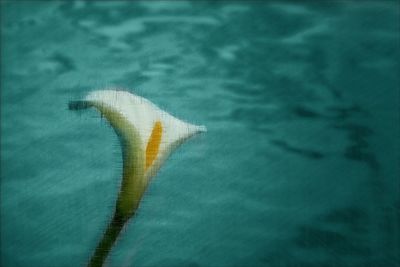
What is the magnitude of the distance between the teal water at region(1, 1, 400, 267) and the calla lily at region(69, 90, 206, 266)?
1177mm

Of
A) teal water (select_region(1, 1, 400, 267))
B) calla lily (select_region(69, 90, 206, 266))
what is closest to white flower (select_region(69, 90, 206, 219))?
calla lily (select_region(69, 90, 206, 266))

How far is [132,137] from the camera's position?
1.56 feet

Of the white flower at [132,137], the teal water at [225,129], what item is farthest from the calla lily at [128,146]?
the teal water at [225,129]

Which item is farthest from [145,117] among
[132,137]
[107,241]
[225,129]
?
[225,129]

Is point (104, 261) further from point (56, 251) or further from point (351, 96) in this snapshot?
point (351, 96)

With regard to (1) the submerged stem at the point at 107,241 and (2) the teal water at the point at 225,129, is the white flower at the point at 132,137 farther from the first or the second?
(2) the teal water at the point at 225,129

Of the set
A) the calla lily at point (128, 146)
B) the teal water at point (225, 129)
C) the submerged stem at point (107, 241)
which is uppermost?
the calla lily at point (128, 146)

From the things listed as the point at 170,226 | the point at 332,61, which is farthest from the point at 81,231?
the point at 332,61

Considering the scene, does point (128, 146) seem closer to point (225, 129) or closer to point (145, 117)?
point (145, 117)

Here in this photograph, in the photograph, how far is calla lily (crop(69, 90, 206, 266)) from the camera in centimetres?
46

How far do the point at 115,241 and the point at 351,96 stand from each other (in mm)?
2114

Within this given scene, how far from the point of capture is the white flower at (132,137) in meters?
0.46

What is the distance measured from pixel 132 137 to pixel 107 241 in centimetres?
12

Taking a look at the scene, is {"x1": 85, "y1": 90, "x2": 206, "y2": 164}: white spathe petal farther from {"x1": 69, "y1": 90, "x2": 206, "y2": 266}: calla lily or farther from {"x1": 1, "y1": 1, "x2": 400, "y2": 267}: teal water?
{"x1": 1, "y1": 1, "x2": 400, "y2": 267}: teal water
